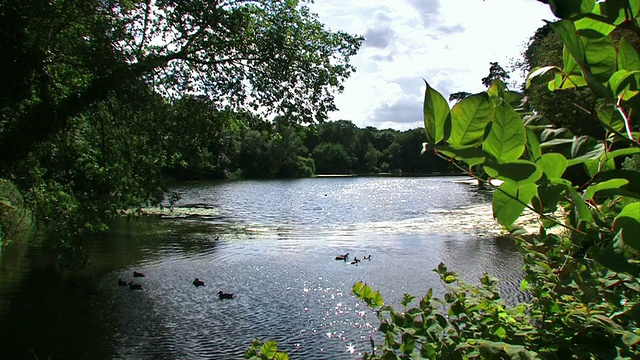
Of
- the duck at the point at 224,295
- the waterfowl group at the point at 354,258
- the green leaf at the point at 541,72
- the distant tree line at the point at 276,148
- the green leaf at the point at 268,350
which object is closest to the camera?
the green leaf at the point at 541,72

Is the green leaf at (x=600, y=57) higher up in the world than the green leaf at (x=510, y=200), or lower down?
higher up

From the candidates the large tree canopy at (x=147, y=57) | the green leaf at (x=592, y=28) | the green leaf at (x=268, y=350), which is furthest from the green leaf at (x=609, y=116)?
the large tree canopy at (x=147, y=57)

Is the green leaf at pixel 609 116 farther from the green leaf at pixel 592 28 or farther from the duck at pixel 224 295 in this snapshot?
the duck at pixel 224 295

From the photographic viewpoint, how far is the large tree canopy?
301 inches

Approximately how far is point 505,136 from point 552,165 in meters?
0.08

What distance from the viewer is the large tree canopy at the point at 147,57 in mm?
7637

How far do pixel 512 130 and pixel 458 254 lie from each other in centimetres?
1665

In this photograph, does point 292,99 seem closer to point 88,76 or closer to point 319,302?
point 88,76

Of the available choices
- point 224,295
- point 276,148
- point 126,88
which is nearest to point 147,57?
point 126,88

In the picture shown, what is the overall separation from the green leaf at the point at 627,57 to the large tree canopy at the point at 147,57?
28.2 feet

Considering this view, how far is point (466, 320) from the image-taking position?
71.7 inches

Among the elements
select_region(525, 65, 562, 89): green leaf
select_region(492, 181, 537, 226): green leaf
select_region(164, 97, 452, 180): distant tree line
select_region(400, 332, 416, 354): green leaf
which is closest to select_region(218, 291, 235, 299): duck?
select_region(164, 97, 452, 180): distant tree line

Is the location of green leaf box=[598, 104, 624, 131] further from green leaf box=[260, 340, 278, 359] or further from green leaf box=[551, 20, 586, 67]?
green leaf box=[260, 340, 278, 359]

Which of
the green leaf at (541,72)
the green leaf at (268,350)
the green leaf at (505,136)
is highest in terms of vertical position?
the green leaf at (541,72)
